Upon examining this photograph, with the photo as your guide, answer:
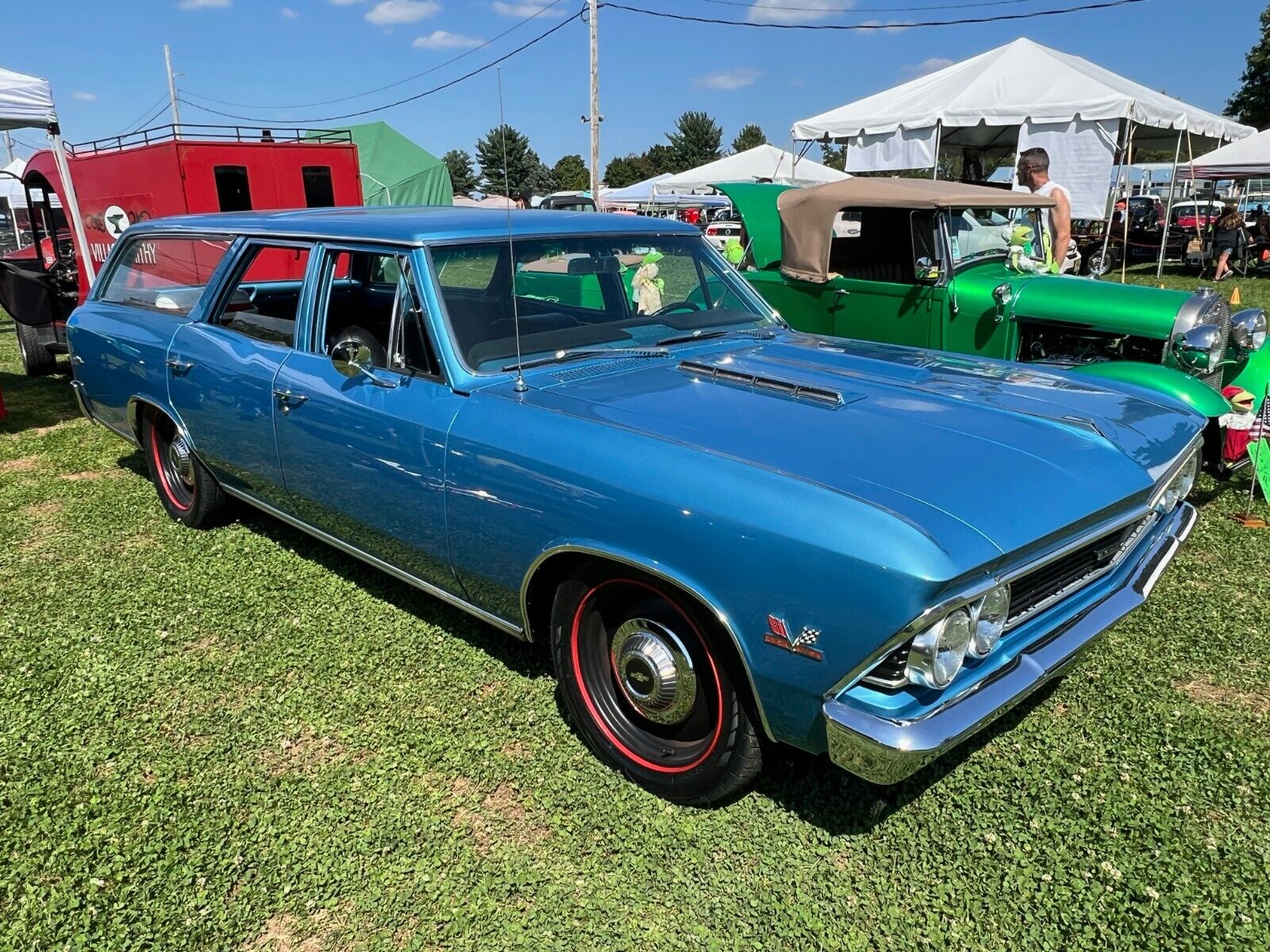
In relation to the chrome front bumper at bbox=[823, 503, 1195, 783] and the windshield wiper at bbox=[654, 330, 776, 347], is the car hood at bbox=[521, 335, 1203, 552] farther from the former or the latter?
the chrome front bumper at bbox=[823, 503, 1195, 783]

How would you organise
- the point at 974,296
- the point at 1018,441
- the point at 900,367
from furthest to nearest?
the point at 974,296 → the point at 900,367 → the point at 1018,441

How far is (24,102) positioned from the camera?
289 inches

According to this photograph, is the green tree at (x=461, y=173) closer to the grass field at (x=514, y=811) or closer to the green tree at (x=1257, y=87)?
the green tree at (x=1257, y=87)

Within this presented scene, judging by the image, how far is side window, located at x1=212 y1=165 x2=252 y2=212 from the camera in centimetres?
1039

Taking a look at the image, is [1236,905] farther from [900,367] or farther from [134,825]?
[134,825]

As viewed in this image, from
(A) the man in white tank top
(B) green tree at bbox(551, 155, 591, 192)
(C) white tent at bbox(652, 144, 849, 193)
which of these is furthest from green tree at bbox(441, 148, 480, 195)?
(A) the man in white tank top

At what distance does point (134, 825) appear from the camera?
105 inches

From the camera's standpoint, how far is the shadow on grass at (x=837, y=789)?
2.66m

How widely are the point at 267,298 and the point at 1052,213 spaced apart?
624 cm

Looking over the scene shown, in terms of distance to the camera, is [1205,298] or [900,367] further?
[1205,298]

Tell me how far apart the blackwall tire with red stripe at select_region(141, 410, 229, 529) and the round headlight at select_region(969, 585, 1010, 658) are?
3.90 metres

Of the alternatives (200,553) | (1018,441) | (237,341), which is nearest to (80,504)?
(200,553)

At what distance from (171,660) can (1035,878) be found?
10.6 ft

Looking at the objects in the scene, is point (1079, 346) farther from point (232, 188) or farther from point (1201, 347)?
point (232, 188)
